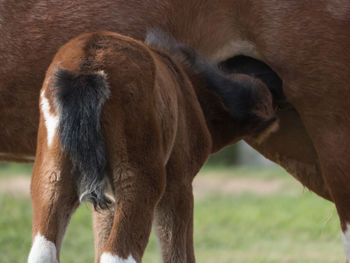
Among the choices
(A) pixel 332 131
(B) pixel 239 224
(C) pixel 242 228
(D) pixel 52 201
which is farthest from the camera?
(B) pixel 239 224

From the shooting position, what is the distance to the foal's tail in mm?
3223

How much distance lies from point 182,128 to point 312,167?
1.30 metres

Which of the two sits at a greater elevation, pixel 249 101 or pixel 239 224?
pixel 249 101

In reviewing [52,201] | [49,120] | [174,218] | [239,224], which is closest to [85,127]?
[49,120]

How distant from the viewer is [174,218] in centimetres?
388

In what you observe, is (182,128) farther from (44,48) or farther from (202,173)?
(202,173)

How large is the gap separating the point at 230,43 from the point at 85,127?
57.6 inches

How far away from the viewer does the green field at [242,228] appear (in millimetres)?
6980

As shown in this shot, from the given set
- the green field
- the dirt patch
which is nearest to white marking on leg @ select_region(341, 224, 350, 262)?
the green field

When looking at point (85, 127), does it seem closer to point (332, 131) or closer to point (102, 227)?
point (102, 227)

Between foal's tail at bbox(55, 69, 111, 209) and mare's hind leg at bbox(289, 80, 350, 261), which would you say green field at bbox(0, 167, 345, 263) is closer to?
mare's hind leg at bbox(289, 80, 350, 261)

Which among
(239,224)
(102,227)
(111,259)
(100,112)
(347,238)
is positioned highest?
(100,112)

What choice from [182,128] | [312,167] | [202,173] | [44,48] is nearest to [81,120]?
[182,128]

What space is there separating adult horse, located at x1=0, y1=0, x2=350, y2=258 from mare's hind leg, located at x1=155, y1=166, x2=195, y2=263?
0.84 meters
